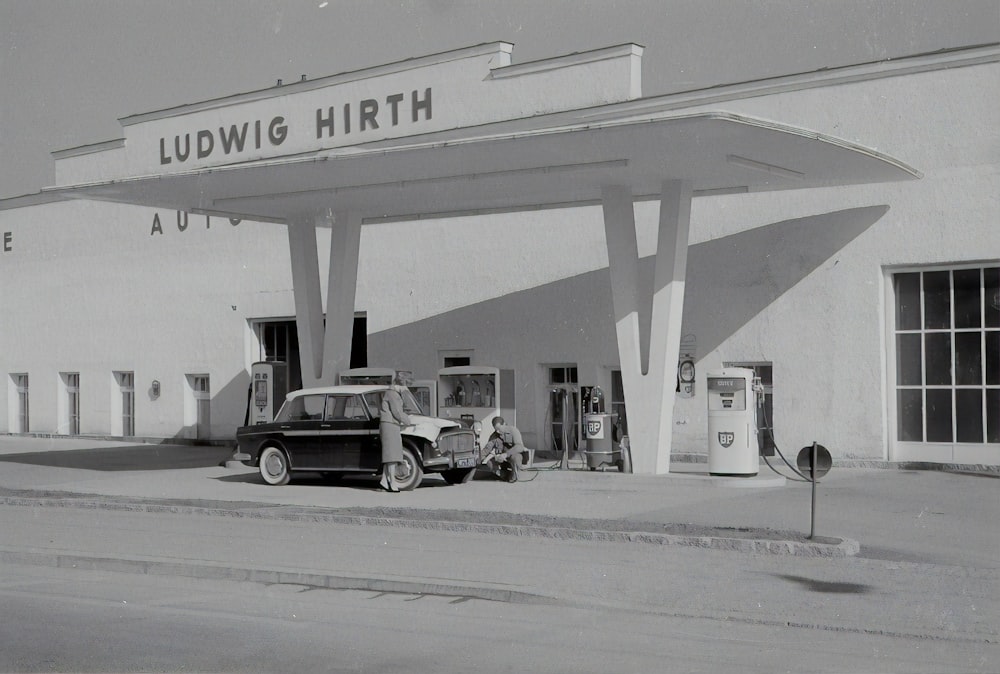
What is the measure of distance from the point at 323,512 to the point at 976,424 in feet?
43.3

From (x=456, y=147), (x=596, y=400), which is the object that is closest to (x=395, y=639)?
(x=456, y=147)

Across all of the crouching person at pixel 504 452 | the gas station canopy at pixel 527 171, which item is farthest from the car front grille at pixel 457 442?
the gas station canopy at pixel 527 171

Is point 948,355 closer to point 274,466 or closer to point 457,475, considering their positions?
point 457,475

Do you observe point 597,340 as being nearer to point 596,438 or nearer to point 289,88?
point 596,438

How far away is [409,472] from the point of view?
755 inches

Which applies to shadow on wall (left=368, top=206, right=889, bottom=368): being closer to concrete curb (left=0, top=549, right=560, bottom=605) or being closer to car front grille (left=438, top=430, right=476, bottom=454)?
car front grille (left=438, top=430, right=476, bottom=454)

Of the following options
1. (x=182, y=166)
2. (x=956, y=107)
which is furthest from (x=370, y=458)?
(x=182, y=166)

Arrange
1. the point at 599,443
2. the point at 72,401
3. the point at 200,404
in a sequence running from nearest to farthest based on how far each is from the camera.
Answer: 1. the point at 599,443
2. the point at 200,404
3. the point at 72,401

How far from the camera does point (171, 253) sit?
36.1 meters

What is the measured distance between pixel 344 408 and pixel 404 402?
1.01 metres

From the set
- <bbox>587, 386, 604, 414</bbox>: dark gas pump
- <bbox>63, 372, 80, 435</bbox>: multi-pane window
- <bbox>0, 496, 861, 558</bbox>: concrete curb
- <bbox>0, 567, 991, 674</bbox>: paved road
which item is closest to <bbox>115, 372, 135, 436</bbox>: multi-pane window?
<bbox>63, 372, 80, 435</bbox>: multi-pane window

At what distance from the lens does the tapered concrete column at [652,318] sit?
2150cm

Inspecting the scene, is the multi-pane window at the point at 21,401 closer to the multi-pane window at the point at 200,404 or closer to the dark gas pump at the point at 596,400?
the multi-pane window at the point at 200,404

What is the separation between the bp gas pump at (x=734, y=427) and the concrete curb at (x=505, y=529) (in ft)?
24.3
